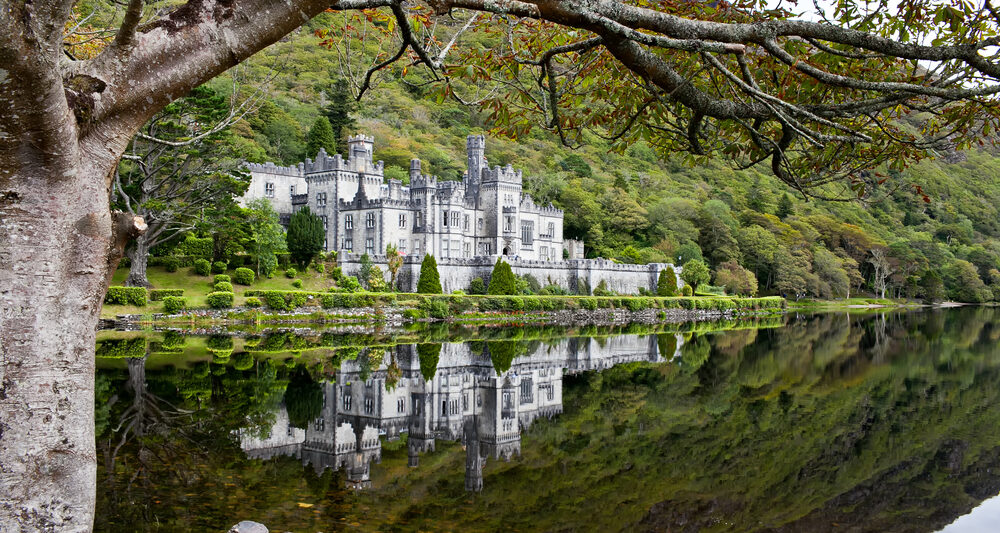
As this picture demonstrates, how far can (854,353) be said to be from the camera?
29297 mm

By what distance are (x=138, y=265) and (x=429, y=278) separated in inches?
608

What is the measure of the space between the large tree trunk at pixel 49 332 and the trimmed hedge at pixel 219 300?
107ft

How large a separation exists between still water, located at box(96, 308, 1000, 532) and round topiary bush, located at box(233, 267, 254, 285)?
1366cm

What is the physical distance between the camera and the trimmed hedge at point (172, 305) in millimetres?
32906

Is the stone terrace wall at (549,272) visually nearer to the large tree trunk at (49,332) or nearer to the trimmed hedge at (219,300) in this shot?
the trimmed hedge at (219,300)

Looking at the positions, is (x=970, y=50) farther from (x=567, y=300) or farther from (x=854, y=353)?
(x=567, y=300)

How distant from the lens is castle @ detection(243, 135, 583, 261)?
51.0 metres

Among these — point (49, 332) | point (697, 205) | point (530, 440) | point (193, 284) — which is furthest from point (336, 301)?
point (697, 205)

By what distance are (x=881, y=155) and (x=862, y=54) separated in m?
1.32

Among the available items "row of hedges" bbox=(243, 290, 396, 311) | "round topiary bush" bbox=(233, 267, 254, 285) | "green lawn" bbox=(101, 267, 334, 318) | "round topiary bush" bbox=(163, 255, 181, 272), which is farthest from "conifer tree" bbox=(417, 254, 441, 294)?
"round topiary bush" bbox=(163, 255, 181, 272)

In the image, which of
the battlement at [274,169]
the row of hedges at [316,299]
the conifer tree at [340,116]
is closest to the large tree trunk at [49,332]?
the row of hedges at [316,299]

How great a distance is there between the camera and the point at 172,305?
32.9m

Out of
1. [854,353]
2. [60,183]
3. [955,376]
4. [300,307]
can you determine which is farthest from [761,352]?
[60,183]

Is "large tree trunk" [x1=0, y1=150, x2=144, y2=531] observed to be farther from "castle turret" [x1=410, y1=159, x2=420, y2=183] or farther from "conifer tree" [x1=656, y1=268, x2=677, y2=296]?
"conifer tree" [x1=656, y1=268, x2=677, y2=296]
